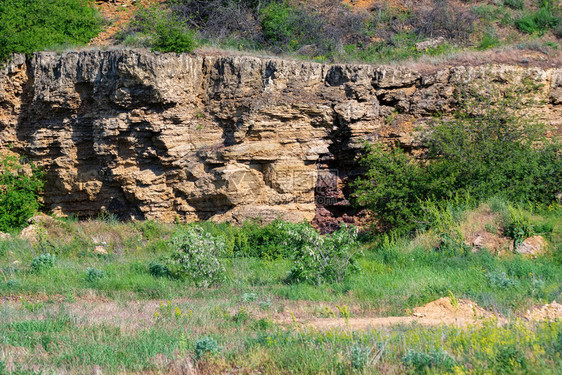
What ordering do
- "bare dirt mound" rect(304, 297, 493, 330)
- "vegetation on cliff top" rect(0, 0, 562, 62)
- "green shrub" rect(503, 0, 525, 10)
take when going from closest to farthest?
"bare dirt mound" rect(304, 297, 493, 330), "vegetation on cliff top" rect(0, 0, 562, 62), "green shrub" rect(503, 0, 525, 10)

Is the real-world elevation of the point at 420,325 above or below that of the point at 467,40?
below

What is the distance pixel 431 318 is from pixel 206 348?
10.1 ft

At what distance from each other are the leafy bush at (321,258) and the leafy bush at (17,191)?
29.0ft

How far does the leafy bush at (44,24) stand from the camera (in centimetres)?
1573

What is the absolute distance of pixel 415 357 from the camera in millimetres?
4953

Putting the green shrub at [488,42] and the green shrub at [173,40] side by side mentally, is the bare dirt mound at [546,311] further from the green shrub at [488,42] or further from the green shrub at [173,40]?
the green shrub at [488,42]

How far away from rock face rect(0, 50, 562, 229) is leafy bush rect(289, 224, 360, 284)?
14.1 feet

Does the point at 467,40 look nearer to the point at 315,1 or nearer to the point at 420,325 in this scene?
the point at 315,1

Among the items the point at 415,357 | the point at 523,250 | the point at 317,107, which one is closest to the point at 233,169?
the point at 317,107

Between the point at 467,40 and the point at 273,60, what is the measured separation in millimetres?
8939

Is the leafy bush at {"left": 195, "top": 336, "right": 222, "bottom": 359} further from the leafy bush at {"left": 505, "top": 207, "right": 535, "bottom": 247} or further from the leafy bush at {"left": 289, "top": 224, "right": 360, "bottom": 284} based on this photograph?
the leafy bush at {"left": 505, "top": 207, "right": 535, "bottom": 247}

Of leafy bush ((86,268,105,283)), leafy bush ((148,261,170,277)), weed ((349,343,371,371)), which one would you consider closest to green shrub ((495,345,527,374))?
weed ((349,343,371,371))

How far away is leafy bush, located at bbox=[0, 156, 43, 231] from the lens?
15.1 metres

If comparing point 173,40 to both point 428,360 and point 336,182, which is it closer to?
point 336,182
